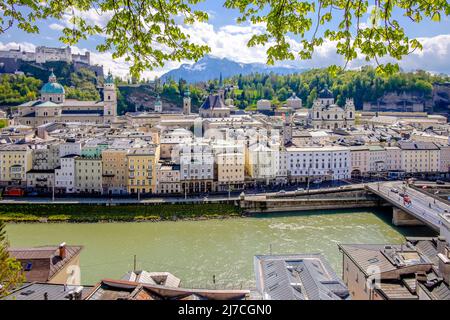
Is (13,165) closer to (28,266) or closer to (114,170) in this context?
(114,170)

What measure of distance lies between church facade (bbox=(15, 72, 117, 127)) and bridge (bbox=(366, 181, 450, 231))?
65.5 feet

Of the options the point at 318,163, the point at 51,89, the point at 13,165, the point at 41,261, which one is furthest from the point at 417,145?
the point at 51,89

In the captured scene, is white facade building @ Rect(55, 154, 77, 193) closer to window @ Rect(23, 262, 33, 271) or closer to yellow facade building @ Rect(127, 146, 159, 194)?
yellow facade building @ Rect(127, 146, 159, 194)

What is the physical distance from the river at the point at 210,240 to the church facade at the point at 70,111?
1840 cm

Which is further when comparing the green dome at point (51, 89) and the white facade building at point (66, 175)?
the green dome at point (51, 89)

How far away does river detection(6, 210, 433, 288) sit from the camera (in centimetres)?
1085

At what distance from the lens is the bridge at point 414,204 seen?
47.2 feet

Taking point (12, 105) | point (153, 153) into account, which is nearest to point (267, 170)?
point (153, 153)

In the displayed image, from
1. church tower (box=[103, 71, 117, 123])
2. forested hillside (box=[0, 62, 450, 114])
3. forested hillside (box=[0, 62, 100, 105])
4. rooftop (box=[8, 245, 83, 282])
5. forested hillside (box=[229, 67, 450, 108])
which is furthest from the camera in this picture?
forested hillside (box=[229, 67, 450, 108])

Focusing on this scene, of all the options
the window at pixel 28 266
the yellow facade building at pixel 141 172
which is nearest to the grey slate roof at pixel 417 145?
the yellow facade building at pixel 141 172

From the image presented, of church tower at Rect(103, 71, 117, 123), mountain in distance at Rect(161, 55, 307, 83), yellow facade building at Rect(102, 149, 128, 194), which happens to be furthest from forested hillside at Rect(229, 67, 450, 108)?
mountain in distance at Rect(161, 55, 307, 83)

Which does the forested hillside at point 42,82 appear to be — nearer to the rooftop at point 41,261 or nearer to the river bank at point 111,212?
the river bank at point 111,212
